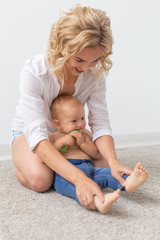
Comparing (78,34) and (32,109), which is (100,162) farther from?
(78,34)

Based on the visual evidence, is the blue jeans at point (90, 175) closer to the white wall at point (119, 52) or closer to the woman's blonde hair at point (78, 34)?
the woman's blonde hair at point (78, 34)

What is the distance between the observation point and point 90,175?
1430 mm

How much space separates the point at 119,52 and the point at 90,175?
4.40ft

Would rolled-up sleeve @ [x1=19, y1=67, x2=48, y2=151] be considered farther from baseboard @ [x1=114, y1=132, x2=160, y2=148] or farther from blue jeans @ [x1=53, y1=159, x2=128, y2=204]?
baseboard @ [x1=114, y1=132, x2=160, y2=148]

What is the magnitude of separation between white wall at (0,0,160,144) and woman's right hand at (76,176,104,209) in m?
1.13

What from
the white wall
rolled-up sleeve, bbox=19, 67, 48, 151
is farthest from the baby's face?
the white wall

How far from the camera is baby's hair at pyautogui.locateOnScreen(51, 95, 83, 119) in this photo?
1.50 m

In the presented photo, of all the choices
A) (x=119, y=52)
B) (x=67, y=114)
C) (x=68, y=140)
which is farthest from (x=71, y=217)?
(x=119, y=52)

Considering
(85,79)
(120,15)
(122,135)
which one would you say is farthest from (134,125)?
(85,79)

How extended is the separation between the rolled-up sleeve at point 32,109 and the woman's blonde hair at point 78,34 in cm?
13

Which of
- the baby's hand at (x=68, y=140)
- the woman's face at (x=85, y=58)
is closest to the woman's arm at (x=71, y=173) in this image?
the baby's hand at (x=68, y=140)

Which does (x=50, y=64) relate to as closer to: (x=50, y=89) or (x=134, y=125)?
(x=50, y=89)

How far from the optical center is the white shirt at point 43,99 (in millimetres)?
1394

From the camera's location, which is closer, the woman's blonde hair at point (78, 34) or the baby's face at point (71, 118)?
the woman's blonde hair at point (78, 34)
